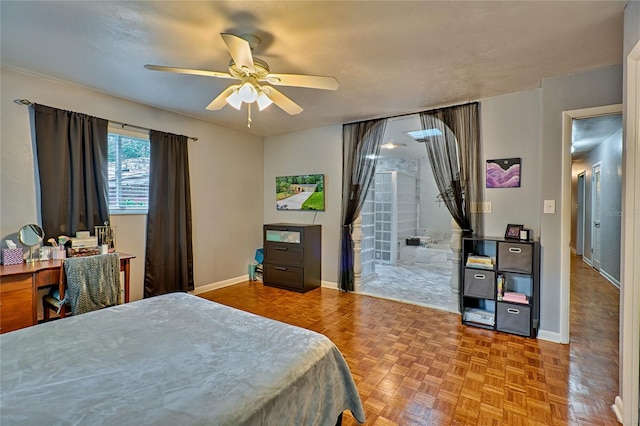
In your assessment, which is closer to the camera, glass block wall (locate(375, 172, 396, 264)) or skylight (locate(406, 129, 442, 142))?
skylight (locate(406, 129, 442, 142))

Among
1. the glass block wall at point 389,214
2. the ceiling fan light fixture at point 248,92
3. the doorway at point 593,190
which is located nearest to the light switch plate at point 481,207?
the doorway at point 593,190

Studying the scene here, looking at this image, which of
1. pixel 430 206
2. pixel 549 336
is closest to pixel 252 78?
pixel 549 336

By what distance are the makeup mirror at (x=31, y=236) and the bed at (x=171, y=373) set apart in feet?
5.09

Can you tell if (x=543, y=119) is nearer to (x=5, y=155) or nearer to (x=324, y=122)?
(x=324, y=122)

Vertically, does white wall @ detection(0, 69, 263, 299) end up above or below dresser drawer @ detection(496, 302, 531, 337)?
above

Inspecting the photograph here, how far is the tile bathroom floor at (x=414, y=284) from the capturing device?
4.01 m

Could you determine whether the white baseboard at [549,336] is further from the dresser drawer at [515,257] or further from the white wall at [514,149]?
the white wall at [514,149]

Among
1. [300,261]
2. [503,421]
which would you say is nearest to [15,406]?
[503,421]

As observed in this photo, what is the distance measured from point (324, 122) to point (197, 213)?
2.23m

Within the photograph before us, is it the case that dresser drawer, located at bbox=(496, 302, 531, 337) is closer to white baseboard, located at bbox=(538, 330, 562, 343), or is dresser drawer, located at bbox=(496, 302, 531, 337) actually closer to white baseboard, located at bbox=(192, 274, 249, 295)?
white baseboard, located at bbox=(538, 330, 562, 343)

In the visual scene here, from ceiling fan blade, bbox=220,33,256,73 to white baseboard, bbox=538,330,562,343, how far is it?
3.44 meters

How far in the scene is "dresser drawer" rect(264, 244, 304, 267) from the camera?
440 centimetres

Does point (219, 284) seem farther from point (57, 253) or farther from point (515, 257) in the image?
point (515, 257)

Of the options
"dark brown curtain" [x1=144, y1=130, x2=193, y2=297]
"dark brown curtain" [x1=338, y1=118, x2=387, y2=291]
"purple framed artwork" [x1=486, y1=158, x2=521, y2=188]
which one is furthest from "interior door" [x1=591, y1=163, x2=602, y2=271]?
"dark brown curtain" [x1=144, y1=130, x2=193, y2=297]
